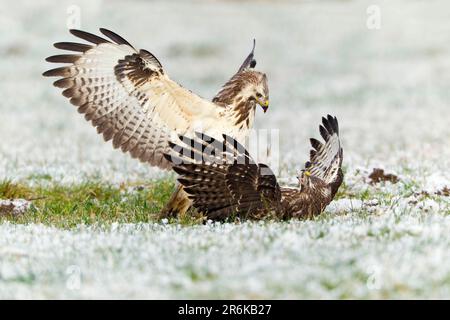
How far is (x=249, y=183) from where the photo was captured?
7.95m

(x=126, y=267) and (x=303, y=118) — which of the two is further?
(x=303, y=118)

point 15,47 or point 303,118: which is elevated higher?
point 15,47

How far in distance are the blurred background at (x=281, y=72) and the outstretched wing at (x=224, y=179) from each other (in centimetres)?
310

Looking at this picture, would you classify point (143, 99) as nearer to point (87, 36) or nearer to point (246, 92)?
point (87, 36)

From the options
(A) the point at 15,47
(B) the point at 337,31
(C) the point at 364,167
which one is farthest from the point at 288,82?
(C) the point at 364,167

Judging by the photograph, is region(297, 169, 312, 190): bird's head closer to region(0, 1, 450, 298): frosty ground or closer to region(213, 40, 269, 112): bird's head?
region(0, 1, 450, 298): frosty ground

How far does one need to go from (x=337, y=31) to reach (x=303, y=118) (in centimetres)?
1453

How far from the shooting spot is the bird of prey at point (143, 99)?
28.3 feet

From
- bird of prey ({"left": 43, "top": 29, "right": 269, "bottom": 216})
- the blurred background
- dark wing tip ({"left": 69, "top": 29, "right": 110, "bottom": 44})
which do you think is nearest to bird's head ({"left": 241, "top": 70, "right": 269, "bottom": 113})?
bird of prey ({"left": 43, "top": 29, "right": 269, "bottom": 216})

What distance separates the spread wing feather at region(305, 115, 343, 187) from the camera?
9047 millimetres

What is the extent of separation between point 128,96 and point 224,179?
1.72 metres

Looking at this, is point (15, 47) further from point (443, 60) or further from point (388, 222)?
point (388, 222)

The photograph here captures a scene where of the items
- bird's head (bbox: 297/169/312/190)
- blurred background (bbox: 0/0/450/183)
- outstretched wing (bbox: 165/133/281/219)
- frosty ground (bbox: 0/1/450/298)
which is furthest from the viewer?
blurred background (bbox: 0/0/450/183)

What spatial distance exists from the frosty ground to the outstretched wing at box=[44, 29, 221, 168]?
0.86m
